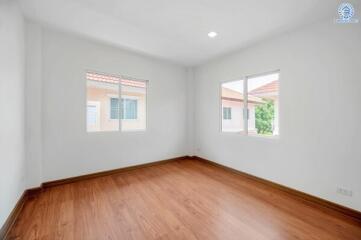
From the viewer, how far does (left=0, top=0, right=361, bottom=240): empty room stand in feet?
6.12

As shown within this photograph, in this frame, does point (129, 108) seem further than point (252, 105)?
Yes

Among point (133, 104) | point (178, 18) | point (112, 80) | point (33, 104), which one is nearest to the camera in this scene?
point (178, 18)

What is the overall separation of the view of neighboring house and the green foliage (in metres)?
0.03

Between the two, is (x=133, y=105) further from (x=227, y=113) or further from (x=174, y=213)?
(x=174, y=213)

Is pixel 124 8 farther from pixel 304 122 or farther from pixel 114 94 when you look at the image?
pixel 304 122

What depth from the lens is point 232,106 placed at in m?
3.87

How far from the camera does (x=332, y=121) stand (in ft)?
7.25

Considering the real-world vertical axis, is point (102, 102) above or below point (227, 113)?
above

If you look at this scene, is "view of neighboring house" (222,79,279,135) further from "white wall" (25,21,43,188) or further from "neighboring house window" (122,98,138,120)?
"white wall" (25,21,43,188)

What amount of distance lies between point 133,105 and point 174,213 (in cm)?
269

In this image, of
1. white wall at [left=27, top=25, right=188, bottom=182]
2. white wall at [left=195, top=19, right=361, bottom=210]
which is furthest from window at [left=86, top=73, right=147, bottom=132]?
white wall at [left=195, top=19, right=361, bottom=210]

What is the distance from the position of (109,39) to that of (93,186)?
289 centimetres


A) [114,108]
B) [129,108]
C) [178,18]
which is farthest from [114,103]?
[178,18]

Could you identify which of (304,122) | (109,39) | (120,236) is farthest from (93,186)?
(304,122)
